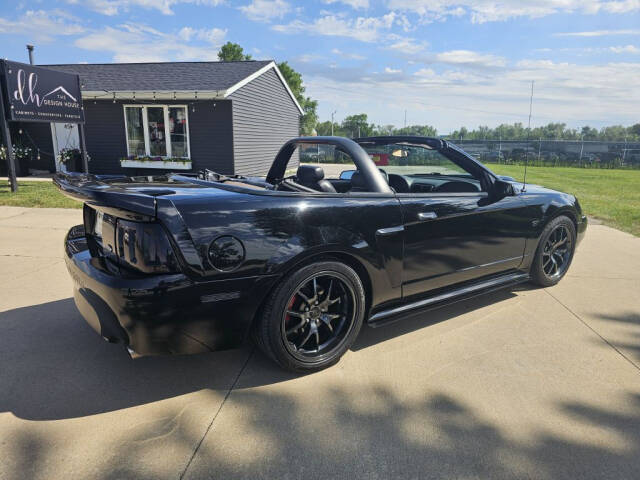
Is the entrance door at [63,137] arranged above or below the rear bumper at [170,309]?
above

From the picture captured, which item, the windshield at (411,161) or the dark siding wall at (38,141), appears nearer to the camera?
the windshield at (411,161)

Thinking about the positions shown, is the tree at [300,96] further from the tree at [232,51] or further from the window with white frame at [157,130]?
the window with white frame at [157,130]

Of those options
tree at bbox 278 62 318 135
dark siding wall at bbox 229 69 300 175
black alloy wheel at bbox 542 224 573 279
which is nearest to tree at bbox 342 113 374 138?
tree at bbox 278 62 318 135

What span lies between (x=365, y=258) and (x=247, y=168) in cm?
1422

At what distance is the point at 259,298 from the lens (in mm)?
2354

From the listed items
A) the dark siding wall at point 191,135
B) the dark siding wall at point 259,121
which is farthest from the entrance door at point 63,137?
the dark siding wall at point 259,121

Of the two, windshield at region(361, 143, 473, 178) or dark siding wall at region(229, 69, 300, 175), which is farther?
dark siding wall at region(229, 69, 300, 175)

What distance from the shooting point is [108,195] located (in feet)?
7.31

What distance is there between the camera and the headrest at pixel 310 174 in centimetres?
314

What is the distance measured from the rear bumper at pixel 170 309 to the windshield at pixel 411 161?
176cm

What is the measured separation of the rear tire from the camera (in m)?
4.02

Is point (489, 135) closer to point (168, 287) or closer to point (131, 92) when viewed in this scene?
point (131, 92)

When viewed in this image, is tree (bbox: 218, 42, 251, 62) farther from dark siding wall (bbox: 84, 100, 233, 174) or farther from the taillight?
the taillight

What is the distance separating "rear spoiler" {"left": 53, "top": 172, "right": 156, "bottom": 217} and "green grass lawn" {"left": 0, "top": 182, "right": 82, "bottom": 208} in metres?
7.02
